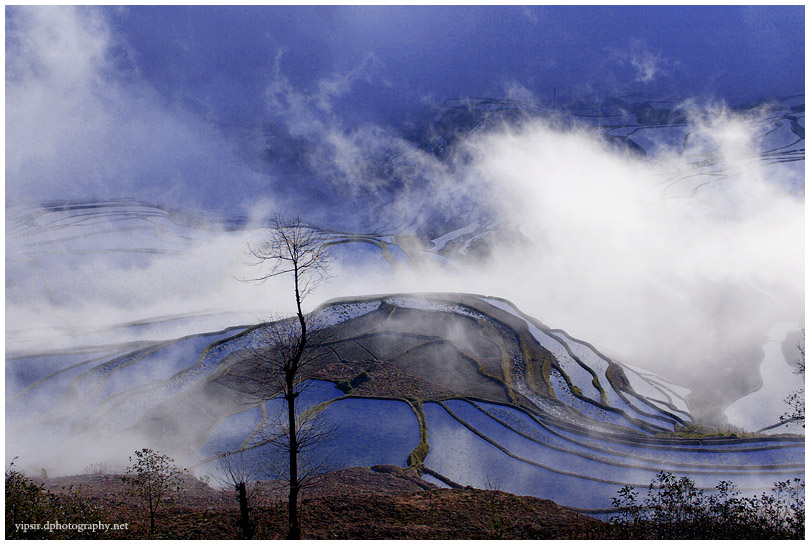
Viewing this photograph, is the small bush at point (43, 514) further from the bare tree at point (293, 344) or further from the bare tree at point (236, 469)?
the bare tree at point (293, 344)

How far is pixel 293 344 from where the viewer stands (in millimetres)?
6891

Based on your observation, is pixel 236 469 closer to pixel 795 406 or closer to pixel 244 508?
pixel 244 508

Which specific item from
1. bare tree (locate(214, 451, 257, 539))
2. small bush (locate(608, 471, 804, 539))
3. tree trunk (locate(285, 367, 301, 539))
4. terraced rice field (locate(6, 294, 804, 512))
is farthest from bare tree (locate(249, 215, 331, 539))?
small bush (locate(608, 471, 804, 539))

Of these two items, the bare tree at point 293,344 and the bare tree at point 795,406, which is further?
the bare tree at point 795,406

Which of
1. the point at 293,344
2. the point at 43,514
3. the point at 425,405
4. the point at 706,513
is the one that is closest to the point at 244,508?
the point at 293,344

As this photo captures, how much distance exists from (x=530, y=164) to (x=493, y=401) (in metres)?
10.4

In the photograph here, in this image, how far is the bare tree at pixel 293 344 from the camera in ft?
20.1

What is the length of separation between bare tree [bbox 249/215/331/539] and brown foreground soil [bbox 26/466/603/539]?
382mm

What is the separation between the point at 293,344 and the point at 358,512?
6.19 ft

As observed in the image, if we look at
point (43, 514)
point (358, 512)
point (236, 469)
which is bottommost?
point (358, 512)

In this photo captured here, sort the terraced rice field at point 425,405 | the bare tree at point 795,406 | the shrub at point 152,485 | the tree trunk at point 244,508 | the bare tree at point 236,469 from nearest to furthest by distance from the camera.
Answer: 1. the tree trunk at point 244,508
2. the shrub at point 152,485
3. the bare tree at point 236,469
4. the terraced rice field at point 425,405
5. the bare tree at point 795,406

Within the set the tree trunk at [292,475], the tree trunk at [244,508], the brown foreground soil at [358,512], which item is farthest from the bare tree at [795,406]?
the tree trunk at [244,508]

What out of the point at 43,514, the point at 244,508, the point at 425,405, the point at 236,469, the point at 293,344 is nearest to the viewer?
the point at 244,508

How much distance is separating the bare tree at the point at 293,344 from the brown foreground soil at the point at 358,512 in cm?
38
